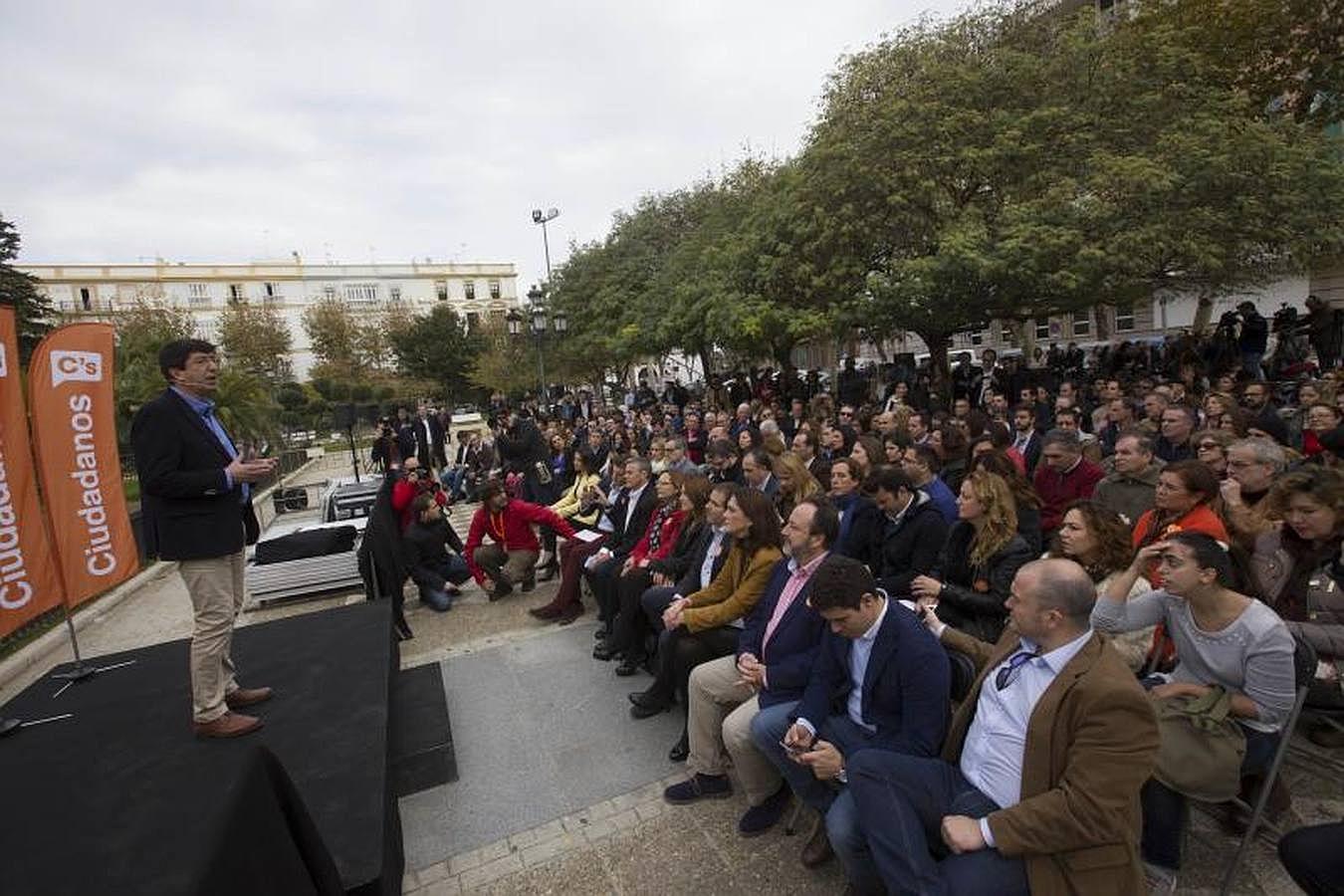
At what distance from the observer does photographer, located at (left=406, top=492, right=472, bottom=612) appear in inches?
281

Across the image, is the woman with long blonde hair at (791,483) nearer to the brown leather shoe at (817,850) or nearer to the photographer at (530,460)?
the brown leather shoe at (817,850)

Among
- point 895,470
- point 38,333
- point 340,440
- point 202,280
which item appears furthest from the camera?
point 202,280

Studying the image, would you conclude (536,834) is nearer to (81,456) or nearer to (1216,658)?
(1216,658)

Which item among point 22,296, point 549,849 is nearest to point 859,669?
point 549,849

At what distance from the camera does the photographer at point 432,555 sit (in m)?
7.14

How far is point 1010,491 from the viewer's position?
4055 millimetres

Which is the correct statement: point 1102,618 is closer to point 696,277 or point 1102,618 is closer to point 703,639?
point 703,639

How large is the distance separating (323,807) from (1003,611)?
347 centimetres

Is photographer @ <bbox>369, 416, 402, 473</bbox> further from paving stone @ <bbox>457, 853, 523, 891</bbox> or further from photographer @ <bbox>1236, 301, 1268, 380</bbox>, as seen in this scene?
photographer @ <bbox>1236, 301, 1268, 380</bbox>

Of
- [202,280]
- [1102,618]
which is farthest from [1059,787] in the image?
[202,280]

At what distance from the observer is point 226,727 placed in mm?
3693

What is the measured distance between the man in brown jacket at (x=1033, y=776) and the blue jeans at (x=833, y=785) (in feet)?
0.31

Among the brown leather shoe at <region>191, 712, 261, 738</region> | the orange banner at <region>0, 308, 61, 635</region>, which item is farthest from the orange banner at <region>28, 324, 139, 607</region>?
the brown leather shoe at <region>191, 712, 261, 738</region>

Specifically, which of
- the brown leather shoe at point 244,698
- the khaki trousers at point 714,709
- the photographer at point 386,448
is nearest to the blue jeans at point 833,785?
the khaki trousers at point 714,709
